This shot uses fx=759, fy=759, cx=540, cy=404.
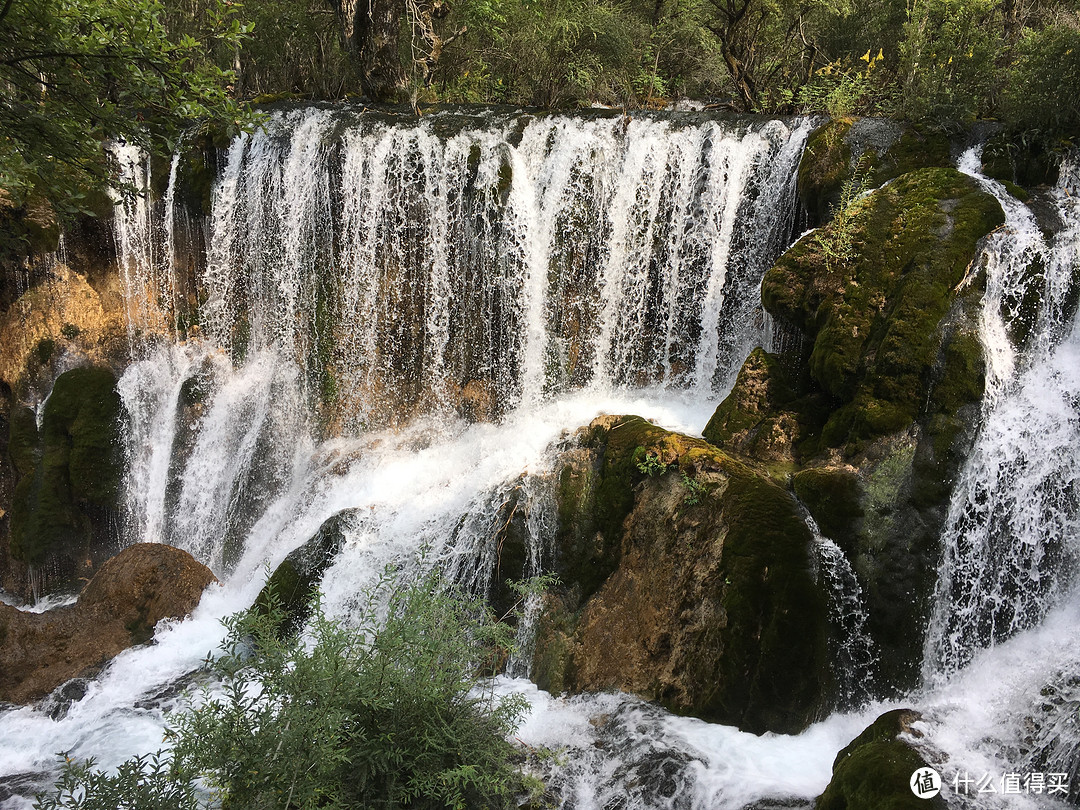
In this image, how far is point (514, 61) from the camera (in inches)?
489

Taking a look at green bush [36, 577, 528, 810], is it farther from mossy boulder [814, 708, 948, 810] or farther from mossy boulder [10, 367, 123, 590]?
mossy boulder [10, 367, 123, 590]

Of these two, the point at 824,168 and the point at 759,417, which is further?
the point at 824,168

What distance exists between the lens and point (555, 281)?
30.2 ft

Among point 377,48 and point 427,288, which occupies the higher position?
point 377,48

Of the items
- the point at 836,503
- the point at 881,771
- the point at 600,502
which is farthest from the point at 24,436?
the point at 881,771

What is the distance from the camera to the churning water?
286 inches

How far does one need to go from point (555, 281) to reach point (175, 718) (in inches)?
258

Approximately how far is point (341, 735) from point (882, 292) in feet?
17.0

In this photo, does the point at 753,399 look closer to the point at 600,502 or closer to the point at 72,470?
the point at 600,502

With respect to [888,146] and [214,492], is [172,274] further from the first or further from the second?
[888,146]

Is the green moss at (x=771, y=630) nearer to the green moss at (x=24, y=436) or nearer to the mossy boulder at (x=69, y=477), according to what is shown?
the mossy boulder at (x=69, y=477)

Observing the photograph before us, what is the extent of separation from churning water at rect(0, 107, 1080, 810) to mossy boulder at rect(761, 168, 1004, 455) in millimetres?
496

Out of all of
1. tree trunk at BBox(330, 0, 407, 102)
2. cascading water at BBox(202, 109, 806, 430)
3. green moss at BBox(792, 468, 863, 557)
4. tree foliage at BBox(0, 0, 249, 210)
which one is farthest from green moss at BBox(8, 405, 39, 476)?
green moss at BBox(792, 468, 863, 557)

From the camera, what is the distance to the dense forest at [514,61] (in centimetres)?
557
